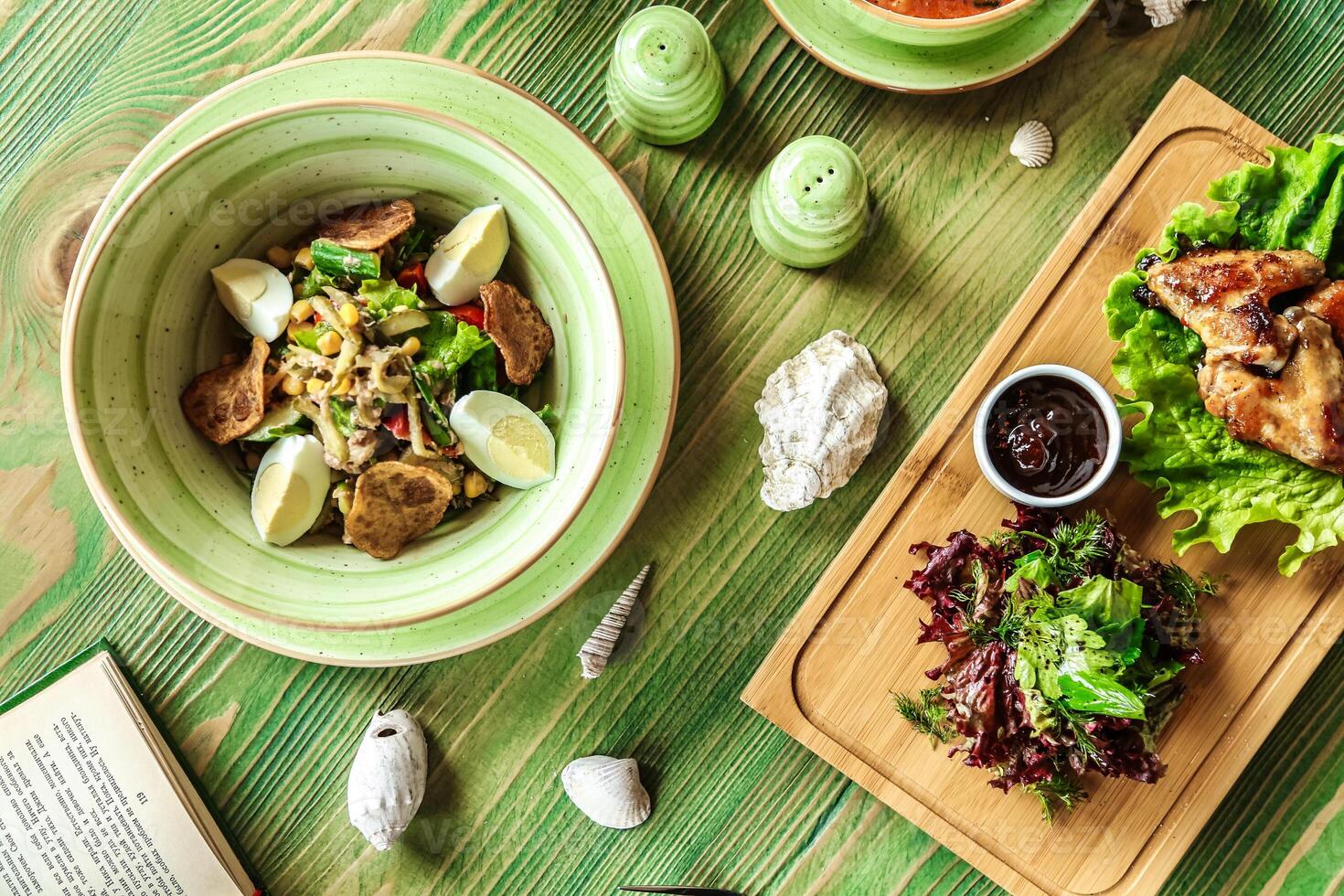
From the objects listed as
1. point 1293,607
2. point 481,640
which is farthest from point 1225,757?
point 481,640

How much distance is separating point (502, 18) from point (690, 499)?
104 cm

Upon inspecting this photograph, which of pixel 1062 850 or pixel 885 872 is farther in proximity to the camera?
pixel 885 872

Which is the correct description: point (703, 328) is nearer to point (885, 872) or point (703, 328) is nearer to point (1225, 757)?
point (885, 872)

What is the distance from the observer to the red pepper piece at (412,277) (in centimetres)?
165

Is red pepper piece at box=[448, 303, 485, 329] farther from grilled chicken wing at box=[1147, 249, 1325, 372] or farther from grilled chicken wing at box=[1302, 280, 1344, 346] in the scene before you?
grilled chicken wing at box=[1302, 280, 1344, 346]

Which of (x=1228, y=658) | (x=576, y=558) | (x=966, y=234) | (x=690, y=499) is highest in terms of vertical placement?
(x=966, y=234)

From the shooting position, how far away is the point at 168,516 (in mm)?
1487

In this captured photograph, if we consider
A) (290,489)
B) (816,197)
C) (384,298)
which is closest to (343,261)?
(384,298)

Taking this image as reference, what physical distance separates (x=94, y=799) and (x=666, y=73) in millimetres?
1827

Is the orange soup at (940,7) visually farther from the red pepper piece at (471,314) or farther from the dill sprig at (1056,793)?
the dill sprig at (1056,793)

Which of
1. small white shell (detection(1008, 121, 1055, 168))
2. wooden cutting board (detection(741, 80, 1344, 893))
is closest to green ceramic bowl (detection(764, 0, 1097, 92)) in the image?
small white shell (detection(1008, 121, 1055, 168))

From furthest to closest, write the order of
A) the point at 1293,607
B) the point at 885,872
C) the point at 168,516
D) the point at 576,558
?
1. the point at 885,872
2. the point at 1293,607
3. the point at 576,558
4. the point at 168,516

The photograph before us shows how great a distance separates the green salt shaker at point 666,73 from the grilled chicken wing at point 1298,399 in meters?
1.04

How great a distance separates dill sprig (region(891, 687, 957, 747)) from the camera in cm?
178
